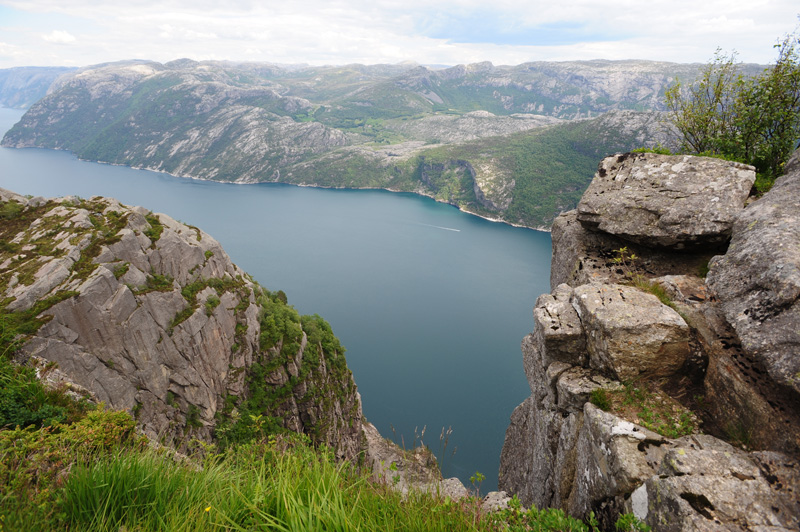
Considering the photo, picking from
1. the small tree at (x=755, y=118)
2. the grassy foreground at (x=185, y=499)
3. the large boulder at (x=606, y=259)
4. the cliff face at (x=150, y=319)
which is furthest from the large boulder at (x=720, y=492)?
the cliff face at (x=150, y=319)

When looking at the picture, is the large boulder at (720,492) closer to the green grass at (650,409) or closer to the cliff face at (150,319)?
the green grass at (650,409)

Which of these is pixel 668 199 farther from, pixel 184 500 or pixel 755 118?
pixel 184 500

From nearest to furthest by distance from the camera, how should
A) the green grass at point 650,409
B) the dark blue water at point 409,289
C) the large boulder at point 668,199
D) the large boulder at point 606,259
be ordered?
the green grass at point 650,409, the large boulder at point 668,199, the large boulder at point 606,259, the dark blue water at point 409,289

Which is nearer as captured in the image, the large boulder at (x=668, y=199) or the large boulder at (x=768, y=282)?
the large boulder at (x=768, y=282)

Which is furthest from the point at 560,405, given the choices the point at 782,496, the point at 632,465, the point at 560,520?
the point at 560,520

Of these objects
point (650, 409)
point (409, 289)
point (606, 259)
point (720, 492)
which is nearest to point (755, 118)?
point (606, 259)

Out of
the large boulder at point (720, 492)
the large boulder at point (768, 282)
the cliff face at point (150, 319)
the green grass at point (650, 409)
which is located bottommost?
the cliff face at point (150, 319)

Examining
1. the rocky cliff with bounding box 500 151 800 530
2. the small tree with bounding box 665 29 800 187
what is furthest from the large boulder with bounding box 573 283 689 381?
the small tree with bounding box 665 29 800 187
